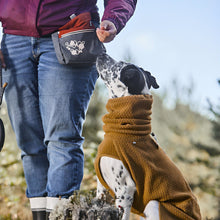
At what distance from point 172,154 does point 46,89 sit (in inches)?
153

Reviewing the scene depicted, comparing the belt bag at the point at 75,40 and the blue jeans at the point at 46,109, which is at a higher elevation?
the belt bag at the point at 75,40

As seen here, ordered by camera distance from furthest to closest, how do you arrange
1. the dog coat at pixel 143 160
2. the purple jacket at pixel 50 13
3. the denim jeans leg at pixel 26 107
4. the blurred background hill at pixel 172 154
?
the blurred background hill at pixel 172 154 < the denim jeans leg at pixel 26 107 < the purple jacket at pixel 50 13 < the dog coat at pixel 143 160

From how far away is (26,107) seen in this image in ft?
6.28

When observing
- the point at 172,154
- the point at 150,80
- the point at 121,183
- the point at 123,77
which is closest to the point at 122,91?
the point at 123,77

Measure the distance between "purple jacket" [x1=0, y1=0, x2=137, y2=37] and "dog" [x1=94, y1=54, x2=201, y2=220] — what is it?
1.51 feet

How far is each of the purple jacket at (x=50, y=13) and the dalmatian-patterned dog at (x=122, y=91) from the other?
223 mm

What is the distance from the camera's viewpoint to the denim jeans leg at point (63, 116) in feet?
5.67

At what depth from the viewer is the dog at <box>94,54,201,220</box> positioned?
1660 mm

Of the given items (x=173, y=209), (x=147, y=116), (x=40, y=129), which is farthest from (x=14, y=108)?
(x=173, y=209)

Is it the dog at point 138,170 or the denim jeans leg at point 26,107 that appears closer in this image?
the dog at point 138,170

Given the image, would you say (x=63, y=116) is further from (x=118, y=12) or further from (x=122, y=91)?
(x=118, y=12)

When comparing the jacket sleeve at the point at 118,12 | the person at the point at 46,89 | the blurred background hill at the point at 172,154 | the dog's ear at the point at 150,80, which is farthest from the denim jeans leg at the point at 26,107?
the blurred background hill at the point at 172,154

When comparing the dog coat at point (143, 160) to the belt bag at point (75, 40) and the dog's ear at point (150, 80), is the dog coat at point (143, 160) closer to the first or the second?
the dog's ear at point (150, 80)

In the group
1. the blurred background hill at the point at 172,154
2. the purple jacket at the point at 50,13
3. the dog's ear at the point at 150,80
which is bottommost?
the blurred background hill at the point at 172,154
